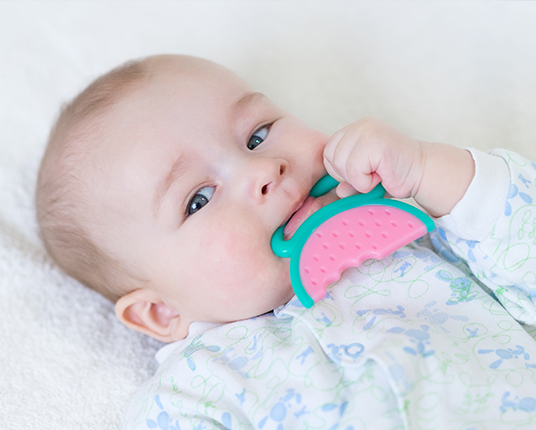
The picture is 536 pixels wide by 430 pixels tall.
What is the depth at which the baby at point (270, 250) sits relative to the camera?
1.03m

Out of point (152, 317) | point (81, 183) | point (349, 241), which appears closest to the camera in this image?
point (349, 241)

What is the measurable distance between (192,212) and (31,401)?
0.63 meters

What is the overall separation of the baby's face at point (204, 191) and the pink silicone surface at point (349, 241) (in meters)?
0.08

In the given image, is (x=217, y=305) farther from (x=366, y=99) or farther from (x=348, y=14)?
(x=348, y=14)

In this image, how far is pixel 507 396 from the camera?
99 centimetres

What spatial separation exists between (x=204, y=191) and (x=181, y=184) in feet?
0.17

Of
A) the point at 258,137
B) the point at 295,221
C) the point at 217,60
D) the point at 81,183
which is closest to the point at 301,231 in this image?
the point at 295,221

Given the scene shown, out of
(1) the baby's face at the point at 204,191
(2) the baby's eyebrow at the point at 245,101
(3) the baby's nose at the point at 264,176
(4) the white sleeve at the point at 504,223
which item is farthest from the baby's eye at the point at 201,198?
(4) the white sleeve at the point at 504,223

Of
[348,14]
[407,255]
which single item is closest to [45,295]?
[407,255]

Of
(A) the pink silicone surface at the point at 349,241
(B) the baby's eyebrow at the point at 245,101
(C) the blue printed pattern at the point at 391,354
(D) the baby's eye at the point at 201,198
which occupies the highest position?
(B) the baby's eyebrow at the point at 245,101

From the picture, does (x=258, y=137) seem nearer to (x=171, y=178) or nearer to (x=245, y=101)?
(x=245, y=101)

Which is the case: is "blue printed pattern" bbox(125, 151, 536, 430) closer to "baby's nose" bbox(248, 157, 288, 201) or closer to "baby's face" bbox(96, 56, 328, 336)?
"baby's face" bbox(96, 56, 328, 336)

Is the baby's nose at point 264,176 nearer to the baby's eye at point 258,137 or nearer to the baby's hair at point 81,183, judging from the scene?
the baby's eye at point 258,137

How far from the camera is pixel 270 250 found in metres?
1.14
